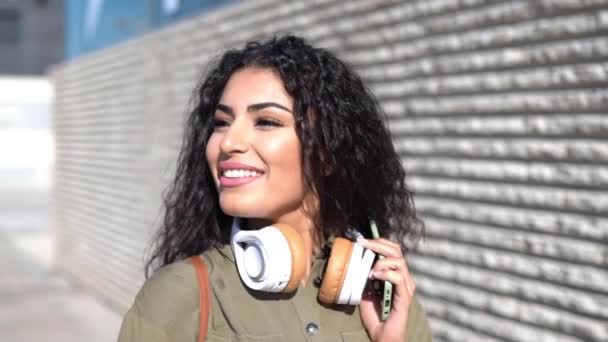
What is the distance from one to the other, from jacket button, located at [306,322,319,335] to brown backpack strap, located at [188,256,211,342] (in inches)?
9.2

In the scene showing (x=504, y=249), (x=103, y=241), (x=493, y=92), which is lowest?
(x=103, y=241)

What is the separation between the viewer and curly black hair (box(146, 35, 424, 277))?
6.50 feet

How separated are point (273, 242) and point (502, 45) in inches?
80.8

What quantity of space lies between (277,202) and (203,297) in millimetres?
277

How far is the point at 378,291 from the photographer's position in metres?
2.01

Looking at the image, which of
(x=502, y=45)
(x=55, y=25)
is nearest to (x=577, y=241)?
(x=502, y=45)

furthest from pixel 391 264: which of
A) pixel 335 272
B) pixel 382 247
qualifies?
pixel 335 272

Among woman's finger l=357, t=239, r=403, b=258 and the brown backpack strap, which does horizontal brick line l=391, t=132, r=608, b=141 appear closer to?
A: woman's finger l=357, t=239, r=403, b=258

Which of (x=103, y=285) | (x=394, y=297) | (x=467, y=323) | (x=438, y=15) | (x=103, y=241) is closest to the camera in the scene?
(x=394, y=297)

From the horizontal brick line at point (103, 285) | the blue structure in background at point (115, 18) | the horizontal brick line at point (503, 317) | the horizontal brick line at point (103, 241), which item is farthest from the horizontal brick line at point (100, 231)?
the horizontal brick line at point (503, 317)

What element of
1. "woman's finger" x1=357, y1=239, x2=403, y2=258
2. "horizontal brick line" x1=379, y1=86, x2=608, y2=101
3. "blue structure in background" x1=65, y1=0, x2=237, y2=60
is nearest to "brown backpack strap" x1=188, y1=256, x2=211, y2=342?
"woman's finger" x1=357, y1=239, x2=403, y2=258

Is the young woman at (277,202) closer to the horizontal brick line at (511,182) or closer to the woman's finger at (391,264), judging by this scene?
the woman's finger at (391,264)

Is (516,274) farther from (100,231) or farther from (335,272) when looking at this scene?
(100,231)

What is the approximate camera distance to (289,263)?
5.96 feet
